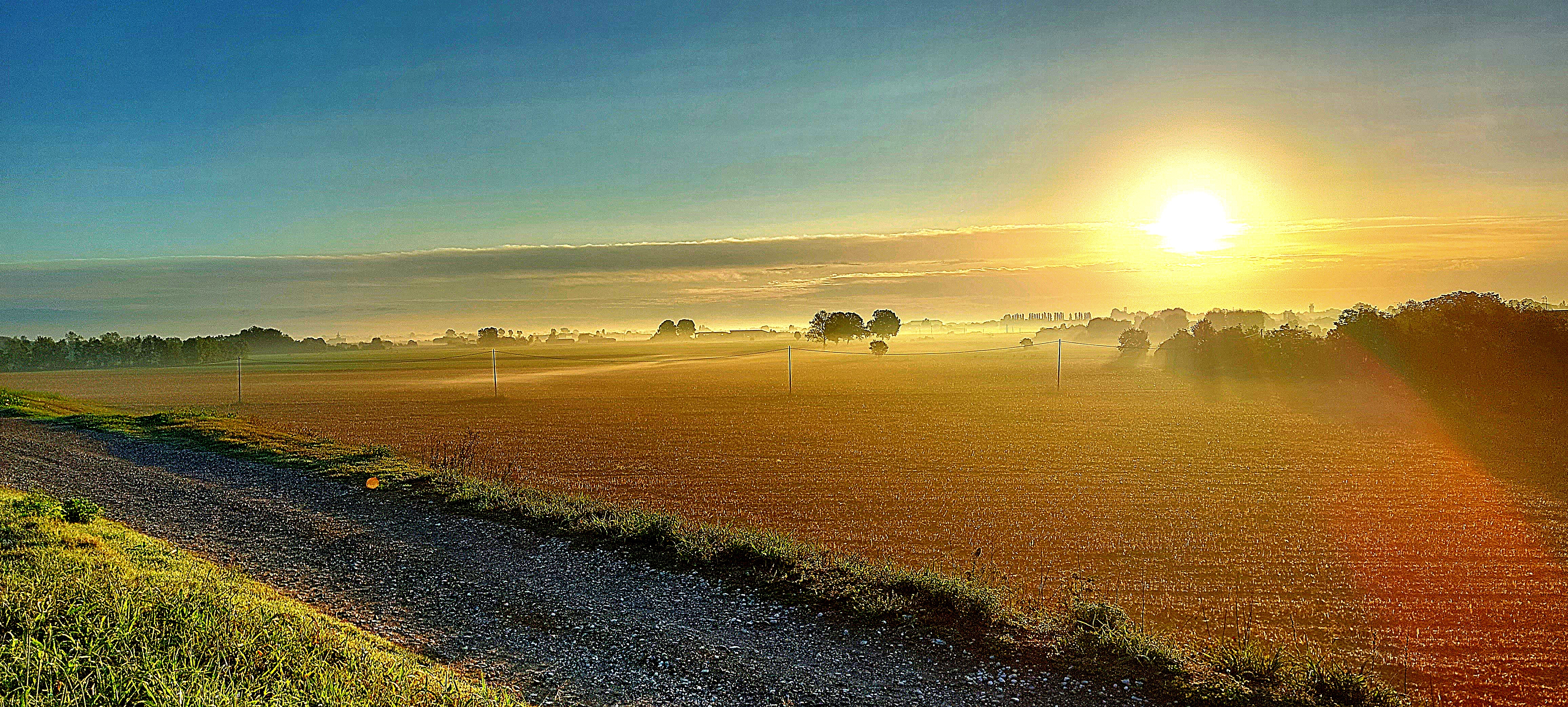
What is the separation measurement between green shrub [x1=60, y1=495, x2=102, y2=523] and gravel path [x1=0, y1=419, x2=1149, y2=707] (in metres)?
0.97

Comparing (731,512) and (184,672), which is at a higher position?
(184,672)

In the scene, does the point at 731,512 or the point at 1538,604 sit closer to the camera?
the point at 1538,604

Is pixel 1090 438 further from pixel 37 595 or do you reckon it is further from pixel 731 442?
pixel 37 595

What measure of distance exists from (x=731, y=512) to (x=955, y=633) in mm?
8467

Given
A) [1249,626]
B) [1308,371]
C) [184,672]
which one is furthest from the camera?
[1308,371]

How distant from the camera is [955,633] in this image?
313 inches

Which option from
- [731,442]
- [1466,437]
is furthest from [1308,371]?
[731,442]

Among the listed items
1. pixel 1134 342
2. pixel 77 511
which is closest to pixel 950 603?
pixel 77 511

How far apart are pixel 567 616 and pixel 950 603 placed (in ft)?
13.1

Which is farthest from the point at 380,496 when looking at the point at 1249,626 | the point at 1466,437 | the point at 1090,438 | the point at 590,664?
the point at 1466,437

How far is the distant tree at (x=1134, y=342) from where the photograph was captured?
304 ft

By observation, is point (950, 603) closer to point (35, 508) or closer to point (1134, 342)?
point (35, 508)

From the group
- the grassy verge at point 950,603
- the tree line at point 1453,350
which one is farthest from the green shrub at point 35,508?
the tree line at point 1453,350

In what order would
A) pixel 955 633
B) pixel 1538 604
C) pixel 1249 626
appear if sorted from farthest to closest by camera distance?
pixel 1538 604
pixel 1249 626
pixel 955 633
